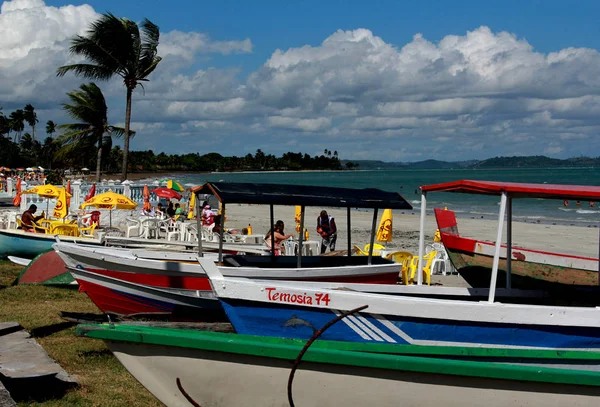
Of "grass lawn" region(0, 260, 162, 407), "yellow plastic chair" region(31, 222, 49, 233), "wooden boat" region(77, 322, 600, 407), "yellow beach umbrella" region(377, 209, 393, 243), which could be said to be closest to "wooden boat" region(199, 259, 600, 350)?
"wooden boat" region(77, 322, 600, 407)

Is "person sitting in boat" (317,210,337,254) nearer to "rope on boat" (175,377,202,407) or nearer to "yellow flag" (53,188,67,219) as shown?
"yellow flag" (53,188,67,219)

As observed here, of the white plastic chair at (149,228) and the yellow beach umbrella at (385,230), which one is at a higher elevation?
the yellow beach umbrella at (385,230)

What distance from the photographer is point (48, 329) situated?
8.64m

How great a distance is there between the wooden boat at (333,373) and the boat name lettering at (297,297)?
2.20 feet

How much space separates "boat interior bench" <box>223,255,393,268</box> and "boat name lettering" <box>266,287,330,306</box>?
2830mm

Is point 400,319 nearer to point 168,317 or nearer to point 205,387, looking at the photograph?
point 205,387

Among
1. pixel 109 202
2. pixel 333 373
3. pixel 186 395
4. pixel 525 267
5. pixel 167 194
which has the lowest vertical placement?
pixel 186 395

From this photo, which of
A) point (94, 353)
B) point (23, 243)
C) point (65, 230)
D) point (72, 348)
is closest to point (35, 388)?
point (94, 353)

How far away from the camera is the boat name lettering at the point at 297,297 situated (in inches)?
245

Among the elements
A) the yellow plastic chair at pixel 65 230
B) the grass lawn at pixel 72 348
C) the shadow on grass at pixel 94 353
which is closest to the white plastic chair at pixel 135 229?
the yellow plastic chair at pixel 65 230

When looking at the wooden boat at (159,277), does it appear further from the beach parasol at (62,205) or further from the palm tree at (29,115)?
the palm tree at (29,115)

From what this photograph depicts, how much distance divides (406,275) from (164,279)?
185 inches

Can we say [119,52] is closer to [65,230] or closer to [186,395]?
[65,230]

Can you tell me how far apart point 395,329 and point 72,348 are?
3.91 metres
